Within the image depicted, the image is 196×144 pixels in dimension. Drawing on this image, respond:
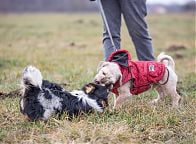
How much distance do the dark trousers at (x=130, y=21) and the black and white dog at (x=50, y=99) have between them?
4.37 ft

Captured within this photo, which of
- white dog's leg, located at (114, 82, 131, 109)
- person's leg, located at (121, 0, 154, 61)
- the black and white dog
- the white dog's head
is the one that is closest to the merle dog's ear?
the black and white dog

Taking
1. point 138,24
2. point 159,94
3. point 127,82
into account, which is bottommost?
point 159,94

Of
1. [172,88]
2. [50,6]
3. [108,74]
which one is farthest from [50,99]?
[50,6]

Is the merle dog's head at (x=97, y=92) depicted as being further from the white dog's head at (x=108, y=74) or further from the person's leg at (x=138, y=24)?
the person's leg at (x=138, y=24)

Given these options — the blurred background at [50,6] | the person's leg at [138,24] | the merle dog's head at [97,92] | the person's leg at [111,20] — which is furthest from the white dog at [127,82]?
the blurred background at [50,6]

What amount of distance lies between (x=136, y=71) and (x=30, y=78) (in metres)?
1.48

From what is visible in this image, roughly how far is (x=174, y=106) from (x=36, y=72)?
195 centimetres

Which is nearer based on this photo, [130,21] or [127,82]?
[127,82]

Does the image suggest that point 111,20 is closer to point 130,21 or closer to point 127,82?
point 130,21

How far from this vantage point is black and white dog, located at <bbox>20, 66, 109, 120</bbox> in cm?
445

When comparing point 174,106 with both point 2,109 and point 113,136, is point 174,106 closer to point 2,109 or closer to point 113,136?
point 113,136

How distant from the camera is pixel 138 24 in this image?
237 inches

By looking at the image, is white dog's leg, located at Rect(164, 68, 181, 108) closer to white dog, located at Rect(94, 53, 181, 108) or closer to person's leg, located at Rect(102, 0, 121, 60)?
white dog, located at Rect(94, 53, 181, 108)

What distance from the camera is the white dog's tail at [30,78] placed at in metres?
4.36
